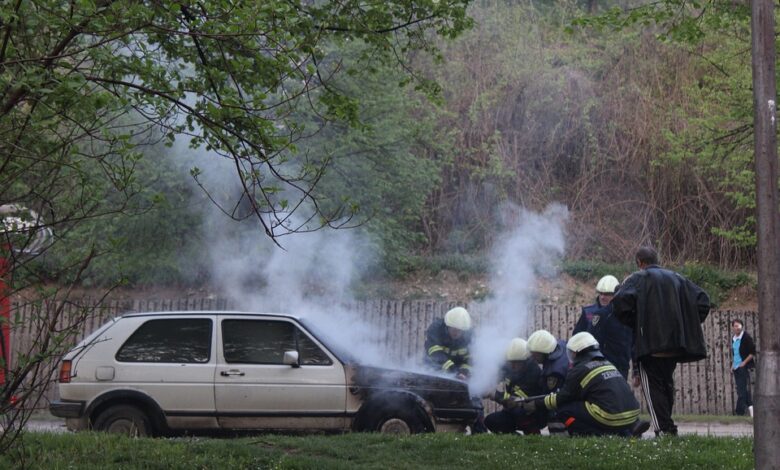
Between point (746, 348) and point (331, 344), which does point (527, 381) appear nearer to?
point (331, 344)

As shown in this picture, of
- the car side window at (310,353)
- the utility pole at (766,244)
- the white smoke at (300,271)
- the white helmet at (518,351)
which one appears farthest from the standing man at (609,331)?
the white smoke at (300,271)

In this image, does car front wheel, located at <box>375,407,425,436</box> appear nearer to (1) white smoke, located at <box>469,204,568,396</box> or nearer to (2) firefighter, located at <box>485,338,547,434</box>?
(2) firefighter, located at <box>485,338,547,434</box>

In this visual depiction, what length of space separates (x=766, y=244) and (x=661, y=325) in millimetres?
3171

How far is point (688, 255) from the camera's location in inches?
905

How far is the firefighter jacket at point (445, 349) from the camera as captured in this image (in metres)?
11.3

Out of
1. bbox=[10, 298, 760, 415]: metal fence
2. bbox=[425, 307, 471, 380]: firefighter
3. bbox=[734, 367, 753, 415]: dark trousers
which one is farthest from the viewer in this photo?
bbox=[10, 298, 760, 415]: metal fence

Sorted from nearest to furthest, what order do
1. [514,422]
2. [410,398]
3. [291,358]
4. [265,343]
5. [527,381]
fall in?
1. [410,398]
2. [291,358]
3. [514,422]
4. [527,381]
5. [265,343]

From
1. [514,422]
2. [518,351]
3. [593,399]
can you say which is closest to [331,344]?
[518,351]

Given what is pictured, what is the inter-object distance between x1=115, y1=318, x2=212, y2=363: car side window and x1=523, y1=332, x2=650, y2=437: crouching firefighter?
405 centimetres

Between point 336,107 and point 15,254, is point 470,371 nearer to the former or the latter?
point 336,107

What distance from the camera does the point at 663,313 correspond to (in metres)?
8.88

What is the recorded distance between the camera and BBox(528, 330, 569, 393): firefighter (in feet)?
33.2

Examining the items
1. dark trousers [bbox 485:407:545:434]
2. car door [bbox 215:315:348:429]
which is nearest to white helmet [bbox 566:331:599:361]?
dark trousers [bbox 485:407:545:434]

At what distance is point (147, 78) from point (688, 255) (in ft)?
60.2
